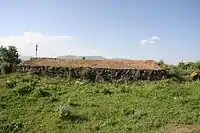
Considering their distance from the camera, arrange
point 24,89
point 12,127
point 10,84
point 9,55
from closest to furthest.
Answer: point 12,127
point 24,89
point 10,84
point 9,55

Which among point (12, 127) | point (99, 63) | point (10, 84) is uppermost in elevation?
point (99, 63)

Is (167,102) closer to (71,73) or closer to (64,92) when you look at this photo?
(64,92)

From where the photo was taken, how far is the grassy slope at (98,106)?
1352 centimetres

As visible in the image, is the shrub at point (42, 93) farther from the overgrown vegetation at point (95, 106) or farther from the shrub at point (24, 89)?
the shrub at point (24, 89)

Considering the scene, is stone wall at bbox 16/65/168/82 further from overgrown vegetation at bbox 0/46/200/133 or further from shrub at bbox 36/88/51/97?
shrub at bbox 36/88/51/97

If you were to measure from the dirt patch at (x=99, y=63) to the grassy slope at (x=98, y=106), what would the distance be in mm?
2664

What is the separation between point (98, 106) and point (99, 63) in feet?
26.5

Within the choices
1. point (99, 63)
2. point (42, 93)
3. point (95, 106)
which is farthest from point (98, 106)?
point (99, 63)

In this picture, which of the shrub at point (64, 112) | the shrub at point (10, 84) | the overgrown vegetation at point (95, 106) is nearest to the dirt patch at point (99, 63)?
the overgrown vegetation at point (95, 106)

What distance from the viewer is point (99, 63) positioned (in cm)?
2323

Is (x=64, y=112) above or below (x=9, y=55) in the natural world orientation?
below

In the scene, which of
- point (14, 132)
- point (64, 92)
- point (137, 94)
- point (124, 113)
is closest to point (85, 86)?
point (64, 92)

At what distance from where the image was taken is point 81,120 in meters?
14.1

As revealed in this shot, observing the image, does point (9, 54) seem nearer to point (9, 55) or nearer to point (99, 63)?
point (9, 55)
